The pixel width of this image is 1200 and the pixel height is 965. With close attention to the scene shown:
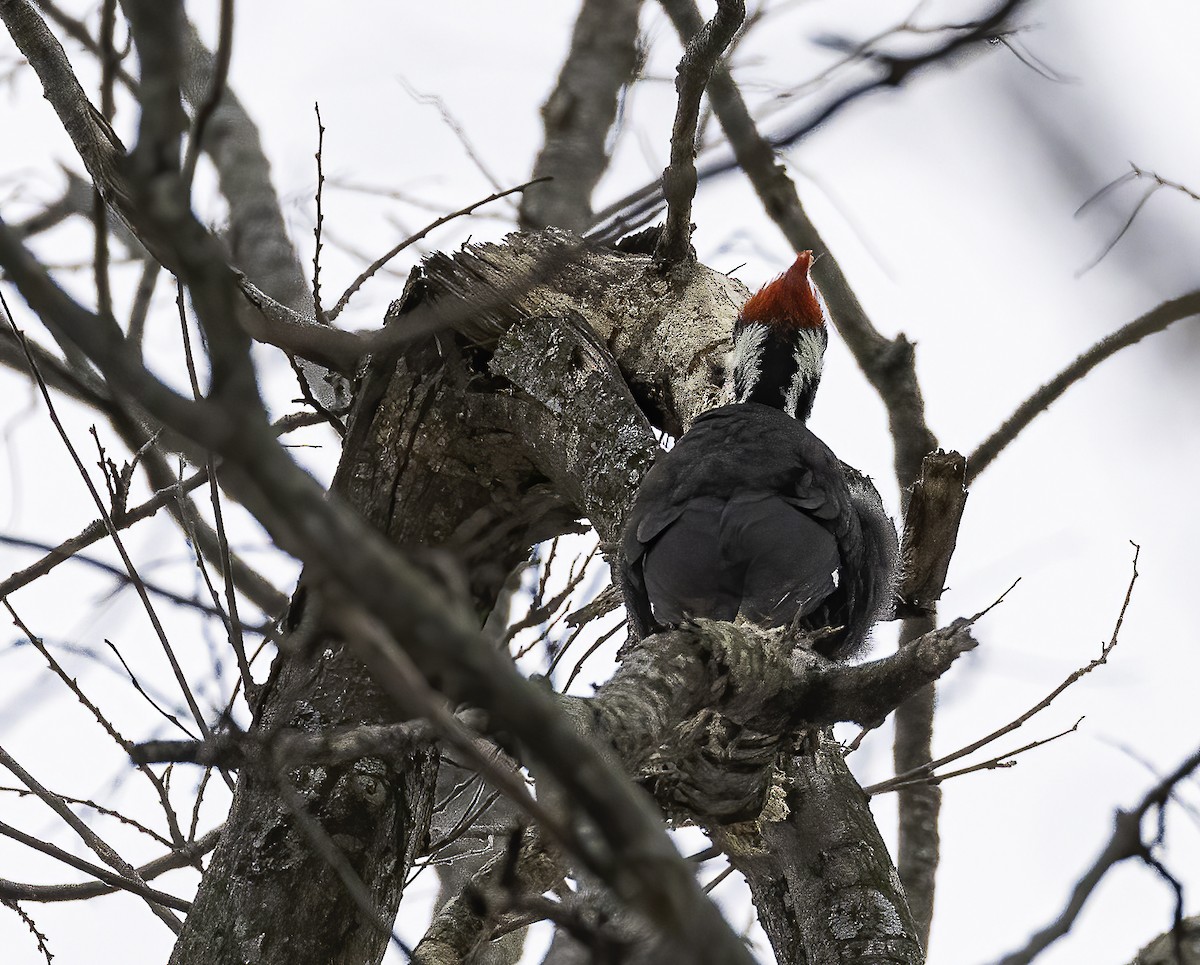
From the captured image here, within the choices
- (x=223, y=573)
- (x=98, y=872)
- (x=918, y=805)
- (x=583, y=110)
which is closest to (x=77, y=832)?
(x=98, y=872)

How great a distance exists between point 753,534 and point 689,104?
1210 millimetres

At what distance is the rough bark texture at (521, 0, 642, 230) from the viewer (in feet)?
22.0

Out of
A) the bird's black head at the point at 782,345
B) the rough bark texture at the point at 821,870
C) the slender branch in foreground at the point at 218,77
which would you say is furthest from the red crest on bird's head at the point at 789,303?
the slender branch in foreground at the point at 218,77

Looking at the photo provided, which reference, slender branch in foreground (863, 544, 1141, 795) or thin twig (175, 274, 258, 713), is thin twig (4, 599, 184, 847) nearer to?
thin twig (175, 274, 258, 713)

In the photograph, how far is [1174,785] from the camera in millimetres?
1277

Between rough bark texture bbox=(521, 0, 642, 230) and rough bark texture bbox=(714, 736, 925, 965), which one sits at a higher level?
rough bark texture bbox=(521, 0, 642, 230)

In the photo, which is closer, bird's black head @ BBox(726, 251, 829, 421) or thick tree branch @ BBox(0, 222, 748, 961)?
thick tree branch @ BBox(0, 222, 748, 961)

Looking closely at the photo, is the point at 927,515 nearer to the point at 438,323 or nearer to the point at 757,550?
the point at 757,550

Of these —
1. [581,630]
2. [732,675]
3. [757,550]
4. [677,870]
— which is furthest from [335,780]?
[677,870]

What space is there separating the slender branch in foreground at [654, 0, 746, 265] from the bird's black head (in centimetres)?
33

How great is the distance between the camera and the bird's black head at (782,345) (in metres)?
3.52

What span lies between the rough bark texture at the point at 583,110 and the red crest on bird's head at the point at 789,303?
2.84 metres

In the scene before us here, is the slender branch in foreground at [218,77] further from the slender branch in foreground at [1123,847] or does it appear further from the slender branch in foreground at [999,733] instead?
the slender branch in foreground at [999,733]

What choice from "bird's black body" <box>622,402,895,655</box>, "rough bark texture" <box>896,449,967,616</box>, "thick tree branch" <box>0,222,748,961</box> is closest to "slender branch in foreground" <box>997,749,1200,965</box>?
"thick tree branch" <box>0,222,748,961</box>
